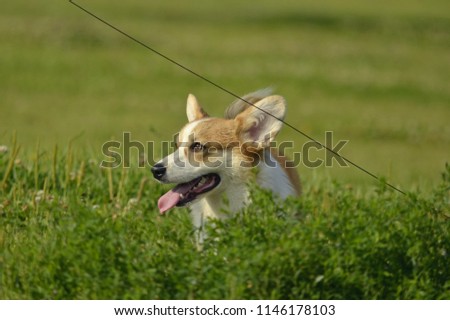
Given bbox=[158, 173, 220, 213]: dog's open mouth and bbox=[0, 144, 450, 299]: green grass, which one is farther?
bbox=[158, 173, 220, 213]: dog's open mouth

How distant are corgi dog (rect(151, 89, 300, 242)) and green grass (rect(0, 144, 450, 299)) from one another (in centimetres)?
65

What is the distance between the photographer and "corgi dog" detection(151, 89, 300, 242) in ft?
A: 21.1

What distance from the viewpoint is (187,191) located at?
6.47 m

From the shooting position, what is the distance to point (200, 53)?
23500 millimetres

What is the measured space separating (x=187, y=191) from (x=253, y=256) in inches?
57.1

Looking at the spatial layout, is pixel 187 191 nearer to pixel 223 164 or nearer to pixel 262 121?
pixel 223 164

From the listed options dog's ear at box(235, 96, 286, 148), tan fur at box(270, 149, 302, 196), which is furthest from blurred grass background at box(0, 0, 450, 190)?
dog's ear at box(235, 96, 286, 148)

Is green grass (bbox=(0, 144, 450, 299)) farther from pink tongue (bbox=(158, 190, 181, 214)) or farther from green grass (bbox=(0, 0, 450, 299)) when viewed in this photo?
pink tongue (bbox=(158, 190, 181, 214))

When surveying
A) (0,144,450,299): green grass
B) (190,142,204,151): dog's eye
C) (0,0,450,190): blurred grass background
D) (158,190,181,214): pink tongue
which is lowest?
(0,144,450,299): green grass

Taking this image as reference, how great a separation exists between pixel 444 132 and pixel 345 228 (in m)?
11.7

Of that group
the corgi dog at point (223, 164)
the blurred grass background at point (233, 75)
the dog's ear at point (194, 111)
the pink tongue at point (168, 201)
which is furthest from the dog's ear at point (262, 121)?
the blurred grass background at point (233, 75)

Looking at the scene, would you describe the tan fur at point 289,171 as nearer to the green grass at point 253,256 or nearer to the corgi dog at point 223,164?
the corgi dog at point 223,164

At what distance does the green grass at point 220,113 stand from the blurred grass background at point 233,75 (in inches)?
2.5

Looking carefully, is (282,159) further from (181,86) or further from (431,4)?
(431,4)
